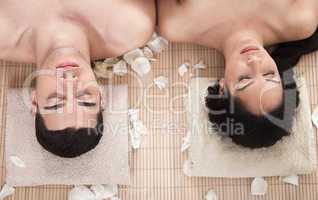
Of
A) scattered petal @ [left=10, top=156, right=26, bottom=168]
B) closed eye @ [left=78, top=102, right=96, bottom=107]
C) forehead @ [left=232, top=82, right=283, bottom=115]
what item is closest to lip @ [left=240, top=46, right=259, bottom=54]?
forehead @ [left=232, top=82, right=283, bottom=115]

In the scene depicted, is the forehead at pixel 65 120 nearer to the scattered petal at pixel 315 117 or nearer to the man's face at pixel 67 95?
the man's face at pixel 67 95

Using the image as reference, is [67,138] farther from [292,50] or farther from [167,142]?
[292,50]

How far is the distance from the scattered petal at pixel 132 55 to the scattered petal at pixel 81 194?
433mm

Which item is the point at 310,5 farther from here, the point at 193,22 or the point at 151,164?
the point at 151,164

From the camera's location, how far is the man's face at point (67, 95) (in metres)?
1.15

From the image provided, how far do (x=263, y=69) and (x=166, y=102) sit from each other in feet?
1.21

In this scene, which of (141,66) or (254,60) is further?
(141,66)

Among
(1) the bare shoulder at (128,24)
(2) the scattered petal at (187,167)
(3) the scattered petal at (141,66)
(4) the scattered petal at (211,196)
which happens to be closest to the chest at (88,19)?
(1) the bare shoulder at (128,24)

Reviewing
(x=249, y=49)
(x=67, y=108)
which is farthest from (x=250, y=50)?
(x=67, y=108)

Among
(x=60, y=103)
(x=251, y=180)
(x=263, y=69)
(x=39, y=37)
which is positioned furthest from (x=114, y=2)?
(x=251, y=180)

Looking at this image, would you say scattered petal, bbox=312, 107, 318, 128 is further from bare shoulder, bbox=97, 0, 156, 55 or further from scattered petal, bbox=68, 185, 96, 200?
scattered petal, bbox=68, 185, 96, 200

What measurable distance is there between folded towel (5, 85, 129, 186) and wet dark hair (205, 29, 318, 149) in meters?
0.30

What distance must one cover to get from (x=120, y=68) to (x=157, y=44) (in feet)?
0.48

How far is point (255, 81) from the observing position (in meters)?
1.20
